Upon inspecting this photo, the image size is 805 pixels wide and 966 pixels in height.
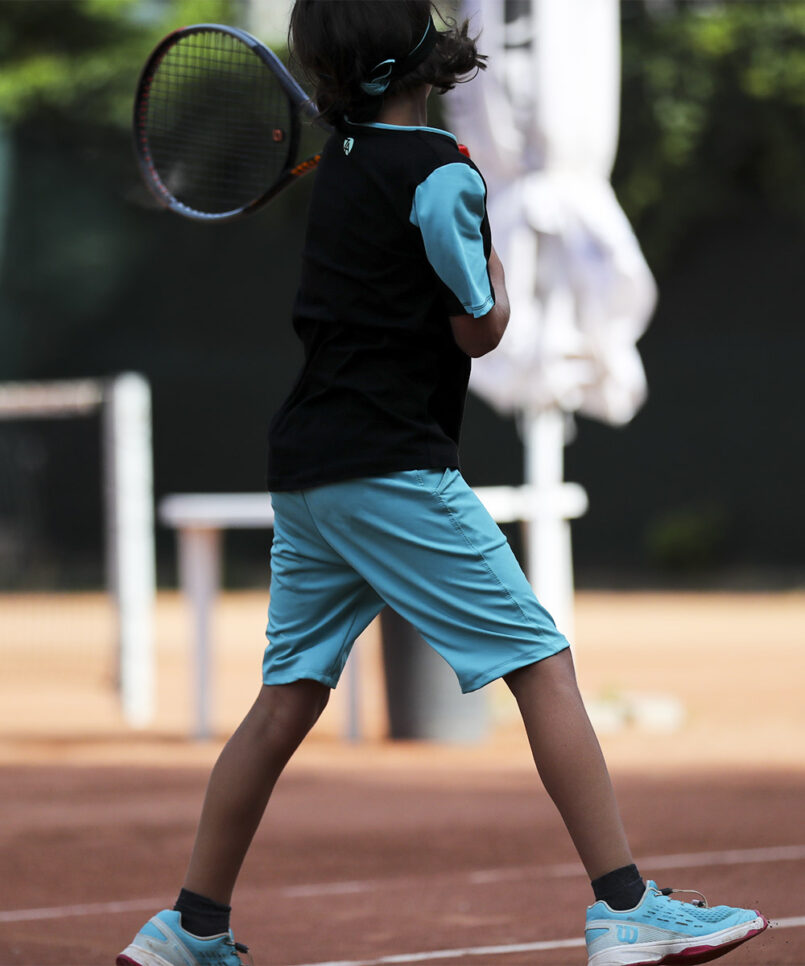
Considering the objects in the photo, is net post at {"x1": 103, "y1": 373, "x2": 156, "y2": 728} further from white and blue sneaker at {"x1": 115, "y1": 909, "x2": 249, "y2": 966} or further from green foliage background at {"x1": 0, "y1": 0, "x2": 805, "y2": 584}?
green foliage background at {"x1": 0, "y1": 0, "x2": 805, "y2": 584}

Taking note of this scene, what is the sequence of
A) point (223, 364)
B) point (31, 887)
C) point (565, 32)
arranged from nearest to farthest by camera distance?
point (31, 887)
point (565, 32)
point (223, 364)

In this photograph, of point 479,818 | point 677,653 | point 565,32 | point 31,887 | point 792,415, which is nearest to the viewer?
point 31,887

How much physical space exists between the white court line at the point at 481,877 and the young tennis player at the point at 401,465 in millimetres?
1164

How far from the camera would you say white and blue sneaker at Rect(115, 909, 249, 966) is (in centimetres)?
285

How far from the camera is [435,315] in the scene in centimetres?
283

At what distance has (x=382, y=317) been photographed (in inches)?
110

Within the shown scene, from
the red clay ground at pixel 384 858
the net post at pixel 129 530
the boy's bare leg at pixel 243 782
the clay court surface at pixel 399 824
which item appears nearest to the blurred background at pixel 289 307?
the clay court surface at pixel 399 824

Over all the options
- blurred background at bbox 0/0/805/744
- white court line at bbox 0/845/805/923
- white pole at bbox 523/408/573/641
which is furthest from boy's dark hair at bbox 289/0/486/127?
blurred background at bbox 0/0/805/744

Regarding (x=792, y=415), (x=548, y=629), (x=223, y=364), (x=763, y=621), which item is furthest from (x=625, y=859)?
(x=223, y=364)

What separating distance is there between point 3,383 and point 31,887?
17290 millimetres

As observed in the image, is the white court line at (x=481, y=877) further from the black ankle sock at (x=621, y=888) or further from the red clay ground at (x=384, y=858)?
the black ankle sock at (x=621, y=888)

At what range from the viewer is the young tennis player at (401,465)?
273 centimetres

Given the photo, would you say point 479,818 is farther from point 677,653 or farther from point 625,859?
point 677,653

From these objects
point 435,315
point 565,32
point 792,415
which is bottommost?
point 792,415
